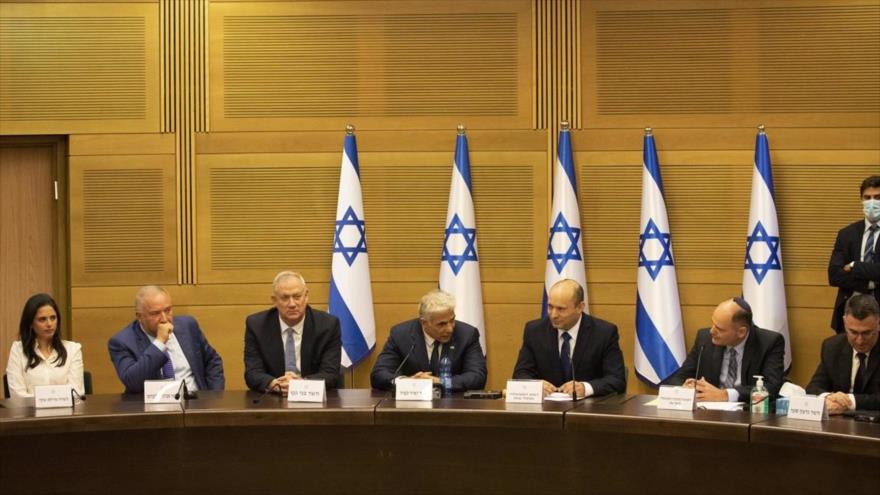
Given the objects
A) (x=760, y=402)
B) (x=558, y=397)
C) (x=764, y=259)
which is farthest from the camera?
Result: (x=764, y=259)

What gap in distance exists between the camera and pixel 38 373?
5527 millimetres

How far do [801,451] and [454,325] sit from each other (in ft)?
6.40

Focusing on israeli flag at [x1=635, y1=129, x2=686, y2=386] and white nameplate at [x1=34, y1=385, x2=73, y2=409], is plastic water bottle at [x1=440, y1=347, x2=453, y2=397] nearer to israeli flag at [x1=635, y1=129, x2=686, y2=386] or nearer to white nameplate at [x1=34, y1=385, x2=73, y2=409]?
white nameplate at [x1=34, y1=385, x2=73, y2=409]

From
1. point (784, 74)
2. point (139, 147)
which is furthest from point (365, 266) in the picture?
point (784, 74)

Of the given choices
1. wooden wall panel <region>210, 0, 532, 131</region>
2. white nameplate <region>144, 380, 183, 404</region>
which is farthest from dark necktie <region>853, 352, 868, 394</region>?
wooden wall panel <region>210, 0, 532, 131</region>

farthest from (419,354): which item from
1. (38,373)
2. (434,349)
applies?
(38,373)

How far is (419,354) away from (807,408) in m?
1.98

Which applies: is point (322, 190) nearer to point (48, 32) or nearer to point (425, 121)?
point (425, 121)

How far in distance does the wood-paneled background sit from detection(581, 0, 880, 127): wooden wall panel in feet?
0.05

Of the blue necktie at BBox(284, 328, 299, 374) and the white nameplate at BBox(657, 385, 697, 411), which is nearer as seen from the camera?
the white nameplate at BBox(657, 385, 697, 411)

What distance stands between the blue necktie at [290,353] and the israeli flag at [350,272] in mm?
1408

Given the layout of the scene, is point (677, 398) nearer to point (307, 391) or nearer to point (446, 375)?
point (446, 375)

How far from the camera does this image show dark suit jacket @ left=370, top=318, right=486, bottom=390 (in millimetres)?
5320

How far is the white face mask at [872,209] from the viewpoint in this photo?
20.3 feet
